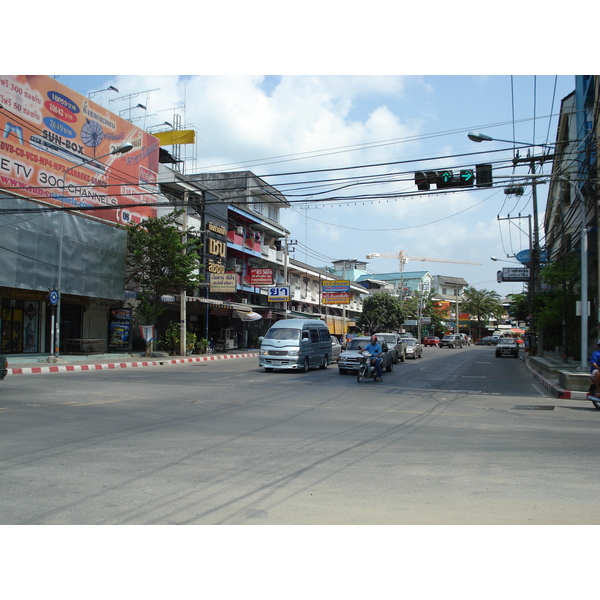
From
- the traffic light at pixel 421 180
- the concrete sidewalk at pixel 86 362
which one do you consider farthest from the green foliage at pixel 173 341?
the traffic light at pixel 421 180

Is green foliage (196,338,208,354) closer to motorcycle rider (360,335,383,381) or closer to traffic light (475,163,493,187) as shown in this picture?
motorcycle rider (360,335,383,381)

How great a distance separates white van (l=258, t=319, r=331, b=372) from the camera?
22203 millimetres

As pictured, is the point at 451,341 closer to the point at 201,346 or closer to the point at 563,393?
the point at 201,346

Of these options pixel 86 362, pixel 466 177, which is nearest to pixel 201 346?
pixel 86 362

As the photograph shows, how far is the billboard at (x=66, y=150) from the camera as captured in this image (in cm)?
2352

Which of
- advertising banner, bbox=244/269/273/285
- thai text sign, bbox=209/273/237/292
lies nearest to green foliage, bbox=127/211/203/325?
thai text sign, bbox=209/273/237/292

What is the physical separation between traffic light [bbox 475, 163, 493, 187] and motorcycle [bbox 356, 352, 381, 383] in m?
7.50

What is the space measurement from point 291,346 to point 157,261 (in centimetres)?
1017

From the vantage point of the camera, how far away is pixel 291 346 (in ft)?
73.4

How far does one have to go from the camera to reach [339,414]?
39.3 feet

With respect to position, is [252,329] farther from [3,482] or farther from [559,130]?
[3,482]

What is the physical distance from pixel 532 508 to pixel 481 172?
1198 centimetres

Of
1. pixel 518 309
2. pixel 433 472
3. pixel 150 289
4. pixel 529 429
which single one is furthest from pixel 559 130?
pixel 433 472

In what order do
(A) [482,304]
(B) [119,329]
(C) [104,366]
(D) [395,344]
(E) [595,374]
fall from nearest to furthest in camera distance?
(E) [595,374], (C) [104,366], (B) [119,329], (D) [395,344], (A) [482,304]
